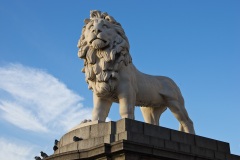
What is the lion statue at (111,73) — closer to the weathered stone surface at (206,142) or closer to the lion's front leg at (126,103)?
the lion's front leg at (126,103)

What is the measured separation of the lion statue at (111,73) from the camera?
37.4 ft

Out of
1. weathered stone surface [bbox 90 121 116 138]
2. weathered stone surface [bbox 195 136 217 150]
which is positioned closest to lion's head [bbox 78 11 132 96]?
weathered stone surface [bbox 90 121 116 138]

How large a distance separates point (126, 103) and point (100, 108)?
0.89m

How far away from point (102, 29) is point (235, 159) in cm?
520

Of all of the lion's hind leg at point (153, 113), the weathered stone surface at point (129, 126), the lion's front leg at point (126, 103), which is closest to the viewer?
the weathered stone surface at point (129, 126)

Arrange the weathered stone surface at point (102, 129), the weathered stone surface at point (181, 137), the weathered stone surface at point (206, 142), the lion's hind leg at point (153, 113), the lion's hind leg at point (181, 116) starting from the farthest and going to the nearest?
the lion's hind leg at point (153, 113) → the lion's hind leg at point (181, 116) → the weathered stone surface at point (206, 142) → the weathered stone surface at point (181, 137) → the weathered stone surface at point (102, 129)

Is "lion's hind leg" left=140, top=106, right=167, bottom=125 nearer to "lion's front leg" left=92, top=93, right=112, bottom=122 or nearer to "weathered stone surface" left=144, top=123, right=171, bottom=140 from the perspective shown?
"lion's front leg" left=92, top=93, right=112, bottom=122

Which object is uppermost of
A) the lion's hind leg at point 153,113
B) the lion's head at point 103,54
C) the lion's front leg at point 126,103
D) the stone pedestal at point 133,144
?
the lion's head at point 103,54

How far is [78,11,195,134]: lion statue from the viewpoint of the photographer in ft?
37.4

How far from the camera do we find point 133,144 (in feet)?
30.6

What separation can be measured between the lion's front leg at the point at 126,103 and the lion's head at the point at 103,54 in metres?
0.33

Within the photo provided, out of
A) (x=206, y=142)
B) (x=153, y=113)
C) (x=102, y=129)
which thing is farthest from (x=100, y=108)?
(x=206, y=142)

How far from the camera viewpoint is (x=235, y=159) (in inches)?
451

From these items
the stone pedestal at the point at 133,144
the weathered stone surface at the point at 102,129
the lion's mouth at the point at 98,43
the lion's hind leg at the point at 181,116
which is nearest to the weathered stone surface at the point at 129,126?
the stone pedestal at the point at 133,144
